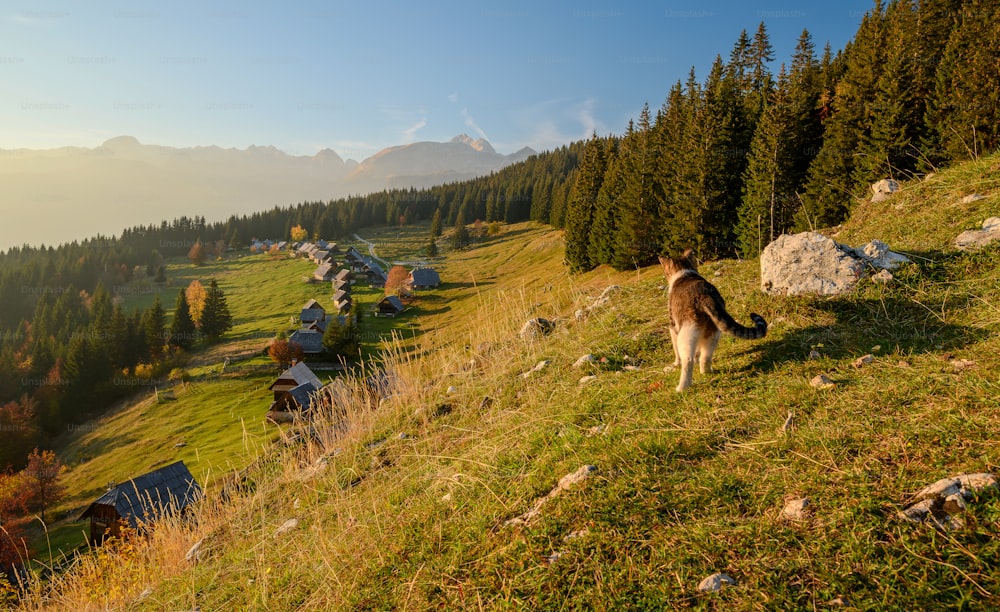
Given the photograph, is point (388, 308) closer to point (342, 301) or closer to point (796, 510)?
point (342, 301)

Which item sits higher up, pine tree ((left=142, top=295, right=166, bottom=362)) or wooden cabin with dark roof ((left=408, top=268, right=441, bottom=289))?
wooden cabin with dark roof ((left=408, top=268, right=441, bottom=289))

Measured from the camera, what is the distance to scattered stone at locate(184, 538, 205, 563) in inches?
251

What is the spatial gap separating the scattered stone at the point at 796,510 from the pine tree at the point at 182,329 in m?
86.9

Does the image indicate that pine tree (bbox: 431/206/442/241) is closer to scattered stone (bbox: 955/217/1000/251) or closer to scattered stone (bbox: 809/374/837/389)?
scattered stone (bbox: 955/217/1000/251)

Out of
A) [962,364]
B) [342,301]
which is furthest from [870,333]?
[342,301]

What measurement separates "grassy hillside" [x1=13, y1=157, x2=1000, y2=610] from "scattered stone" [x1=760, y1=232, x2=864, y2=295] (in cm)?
28

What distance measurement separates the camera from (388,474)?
6.25 metres

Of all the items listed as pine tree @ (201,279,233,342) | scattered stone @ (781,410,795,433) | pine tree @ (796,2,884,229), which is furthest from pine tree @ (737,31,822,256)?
pine tree @ (201,279,233,342)

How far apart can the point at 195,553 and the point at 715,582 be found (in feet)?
23.8

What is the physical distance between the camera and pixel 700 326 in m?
5.36

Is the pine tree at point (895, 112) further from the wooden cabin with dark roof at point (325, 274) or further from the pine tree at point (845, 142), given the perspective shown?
the wooden cabin with dark roof at point (325, 274)

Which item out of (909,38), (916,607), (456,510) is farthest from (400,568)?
(909,38)

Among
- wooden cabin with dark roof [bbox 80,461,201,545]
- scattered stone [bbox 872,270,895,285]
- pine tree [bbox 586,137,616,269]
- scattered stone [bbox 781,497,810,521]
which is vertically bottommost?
wooden cabin with dark roof [bbox 80,461,201,545]

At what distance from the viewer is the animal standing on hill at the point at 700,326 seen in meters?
5.24
